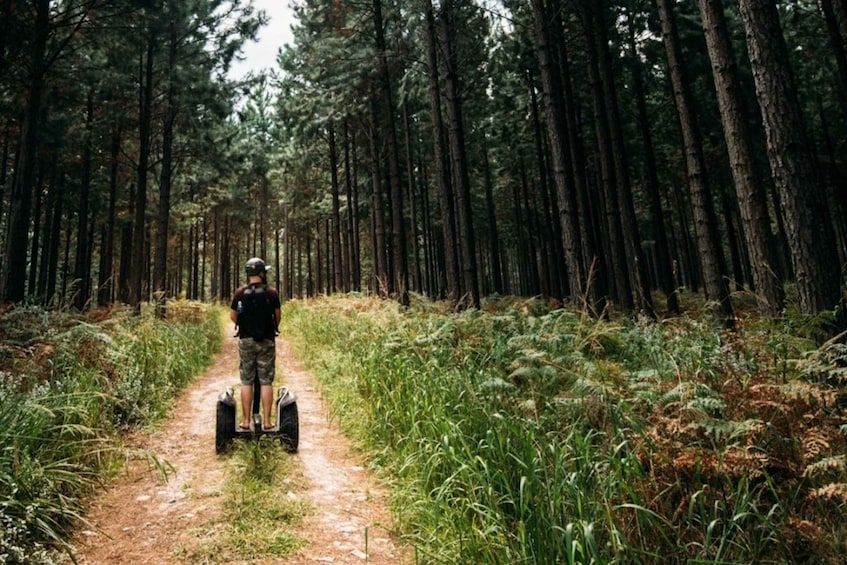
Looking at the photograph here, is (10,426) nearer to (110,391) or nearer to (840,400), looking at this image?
(110,391)

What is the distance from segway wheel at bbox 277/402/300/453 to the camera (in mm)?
5430

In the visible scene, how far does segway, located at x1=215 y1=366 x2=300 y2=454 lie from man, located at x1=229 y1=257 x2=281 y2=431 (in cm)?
10

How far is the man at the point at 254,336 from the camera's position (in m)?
5.54

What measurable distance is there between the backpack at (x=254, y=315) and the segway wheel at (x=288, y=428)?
0.93m

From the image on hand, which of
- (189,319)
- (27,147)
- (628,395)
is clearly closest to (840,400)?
(628,395)

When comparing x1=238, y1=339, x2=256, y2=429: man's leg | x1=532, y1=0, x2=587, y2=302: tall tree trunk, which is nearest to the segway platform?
x1=238, y1=339, x2=256, y2=429: man's leg

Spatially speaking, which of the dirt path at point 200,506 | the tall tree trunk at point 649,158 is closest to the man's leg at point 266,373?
the dirt path at point 200,506

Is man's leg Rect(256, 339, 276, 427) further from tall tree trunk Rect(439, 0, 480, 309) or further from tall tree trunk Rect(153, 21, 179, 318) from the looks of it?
tall tree trunk Rect(153, 21, 179, 318)

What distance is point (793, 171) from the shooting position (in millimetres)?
4289

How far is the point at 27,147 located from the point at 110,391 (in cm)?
797

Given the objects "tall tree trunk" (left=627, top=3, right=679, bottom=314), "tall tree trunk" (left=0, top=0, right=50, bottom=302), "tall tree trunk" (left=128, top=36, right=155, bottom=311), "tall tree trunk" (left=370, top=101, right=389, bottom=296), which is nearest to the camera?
"tall tree trunk" (left=0, top=0, right=50, bottom=302)

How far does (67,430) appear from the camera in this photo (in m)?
4.59

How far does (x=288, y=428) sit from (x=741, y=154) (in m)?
6.59

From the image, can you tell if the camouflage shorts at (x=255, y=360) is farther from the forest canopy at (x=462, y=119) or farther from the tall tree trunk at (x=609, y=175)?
the tall tree trunk at (x=609, y=175)
